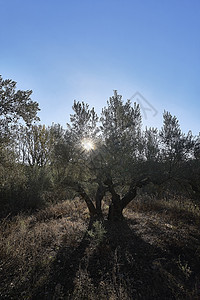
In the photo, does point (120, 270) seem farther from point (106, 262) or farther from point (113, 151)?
point (113, 151)

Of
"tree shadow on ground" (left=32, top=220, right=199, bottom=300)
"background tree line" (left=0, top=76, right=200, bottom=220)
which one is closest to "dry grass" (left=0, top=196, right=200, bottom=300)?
"tree shadow on ground" (left=32, top=220, right=199, bottom=300)

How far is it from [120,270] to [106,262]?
1.37 feet

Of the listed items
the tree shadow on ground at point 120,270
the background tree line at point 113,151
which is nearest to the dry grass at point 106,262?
the tree shadow on ground at point 120,270

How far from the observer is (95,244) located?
16.1 feet

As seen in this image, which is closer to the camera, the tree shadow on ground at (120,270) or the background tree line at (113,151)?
the tree shadow on ground at (120,270)

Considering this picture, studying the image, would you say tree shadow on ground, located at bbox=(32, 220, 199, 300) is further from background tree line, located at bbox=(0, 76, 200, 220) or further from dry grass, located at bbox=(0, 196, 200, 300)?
background tree line, located at bbox=(0, 76, 200, 220)

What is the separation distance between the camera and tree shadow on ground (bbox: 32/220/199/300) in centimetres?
311

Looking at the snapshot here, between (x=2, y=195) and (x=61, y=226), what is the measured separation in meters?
5.78

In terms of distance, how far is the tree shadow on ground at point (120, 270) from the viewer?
311 cm

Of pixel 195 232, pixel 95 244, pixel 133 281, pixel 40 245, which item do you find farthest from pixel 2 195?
pixel 195 232

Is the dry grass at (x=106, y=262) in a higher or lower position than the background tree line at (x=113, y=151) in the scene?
lower

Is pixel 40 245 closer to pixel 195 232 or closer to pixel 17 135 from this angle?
pixel 17 135

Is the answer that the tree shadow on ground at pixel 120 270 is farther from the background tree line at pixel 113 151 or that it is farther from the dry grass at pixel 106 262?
the background tree line at pixel 113 151

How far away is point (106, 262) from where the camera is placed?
4098 millimetres
